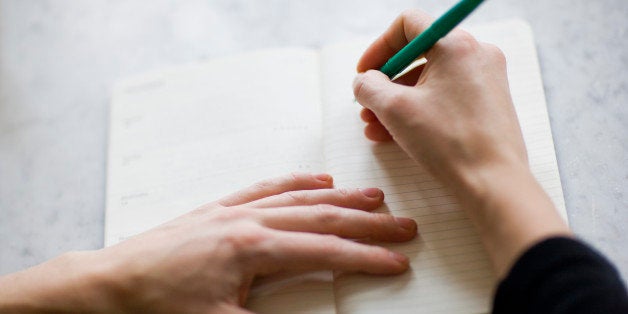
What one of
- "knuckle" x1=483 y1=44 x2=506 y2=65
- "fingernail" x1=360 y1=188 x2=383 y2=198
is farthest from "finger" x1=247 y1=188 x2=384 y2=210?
"knuckle" x1=483 y1=44 x2=506 y2=65

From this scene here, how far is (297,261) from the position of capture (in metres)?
0.62

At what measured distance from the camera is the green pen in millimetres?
621

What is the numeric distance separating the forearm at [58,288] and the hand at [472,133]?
1.24ft

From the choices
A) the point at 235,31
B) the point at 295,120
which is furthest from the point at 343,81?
the point at 235,31

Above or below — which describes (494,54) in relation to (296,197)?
above

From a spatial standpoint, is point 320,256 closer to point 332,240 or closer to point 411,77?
point 332,240

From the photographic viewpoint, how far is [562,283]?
51 cm

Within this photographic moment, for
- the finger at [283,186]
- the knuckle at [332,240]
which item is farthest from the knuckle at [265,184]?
the knuckle at [332,240]

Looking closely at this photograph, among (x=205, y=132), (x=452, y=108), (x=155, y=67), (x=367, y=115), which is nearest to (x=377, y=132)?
(x=367, y=115)

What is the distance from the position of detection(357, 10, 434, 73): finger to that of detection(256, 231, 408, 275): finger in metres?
0.26

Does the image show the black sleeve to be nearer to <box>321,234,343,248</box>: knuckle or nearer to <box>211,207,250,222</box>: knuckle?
<box>321,234,343,248</box>: knuckle

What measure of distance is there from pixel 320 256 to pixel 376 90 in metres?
0.21

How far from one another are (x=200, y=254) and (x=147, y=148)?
0.84 ft

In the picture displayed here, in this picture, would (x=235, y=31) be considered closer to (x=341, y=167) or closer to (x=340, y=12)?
(x=340, y=12)
